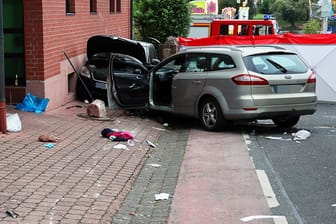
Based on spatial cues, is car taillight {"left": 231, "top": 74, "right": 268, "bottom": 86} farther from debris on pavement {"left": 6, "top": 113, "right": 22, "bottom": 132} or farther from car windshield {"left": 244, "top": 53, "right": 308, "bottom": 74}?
debris on pavement {"left": 6, "top": 113, "right": 22, "bottom": 132}

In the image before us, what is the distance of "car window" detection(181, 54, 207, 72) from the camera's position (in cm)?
1122

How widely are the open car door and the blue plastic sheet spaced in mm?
1519

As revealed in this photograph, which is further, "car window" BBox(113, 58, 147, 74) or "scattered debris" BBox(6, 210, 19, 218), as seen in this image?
"car window" BBox(113, 58, 147, 74)

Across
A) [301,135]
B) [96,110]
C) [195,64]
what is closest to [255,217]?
[301,135]

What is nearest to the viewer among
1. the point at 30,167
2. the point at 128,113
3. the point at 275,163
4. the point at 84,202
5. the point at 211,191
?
the point at 84,202

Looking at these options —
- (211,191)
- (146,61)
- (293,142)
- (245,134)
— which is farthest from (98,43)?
(211,191)

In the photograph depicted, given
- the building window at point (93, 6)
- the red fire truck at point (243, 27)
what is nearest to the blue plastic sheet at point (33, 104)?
the building window at point (93, 6)

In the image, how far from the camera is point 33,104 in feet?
36.6

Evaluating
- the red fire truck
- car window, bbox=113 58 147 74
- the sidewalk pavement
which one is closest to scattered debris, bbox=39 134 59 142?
the sidewalk pavement

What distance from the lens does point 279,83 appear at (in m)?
10.3

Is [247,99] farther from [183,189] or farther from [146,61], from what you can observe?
[146,61]

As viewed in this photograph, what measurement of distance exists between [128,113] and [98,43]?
3.14m

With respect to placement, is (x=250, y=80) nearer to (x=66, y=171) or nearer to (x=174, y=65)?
(x=174, y=65)

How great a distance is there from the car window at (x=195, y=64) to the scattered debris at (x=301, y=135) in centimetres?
225
